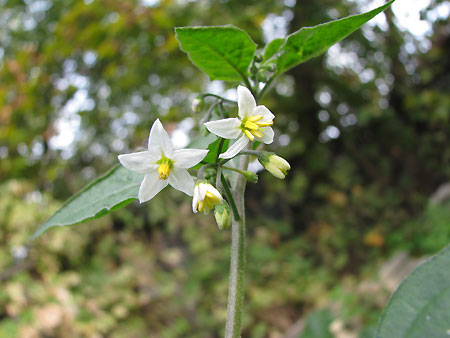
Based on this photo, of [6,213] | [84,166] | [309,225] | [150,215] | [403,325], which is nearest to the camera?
[403,325]

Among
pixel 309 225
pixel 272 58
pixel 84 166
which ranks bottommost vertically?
pixel 309 225

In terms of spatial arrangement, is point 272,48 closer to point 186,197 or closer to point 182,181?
point 182,181

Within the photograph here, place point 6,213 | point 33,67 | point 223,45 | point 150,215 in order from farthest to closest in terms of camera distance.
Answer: point 150,215
point 33,67
point 6,213
point 223,45

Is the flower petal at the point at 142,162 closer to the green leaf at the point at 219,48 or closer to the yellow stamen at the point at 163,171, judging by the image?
the yellow stamen at the point at 163,171

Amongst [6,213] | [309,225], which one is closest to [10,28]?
[6,213]

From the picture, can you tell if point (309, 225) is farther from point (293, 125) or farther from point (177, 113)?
point (177, 113)

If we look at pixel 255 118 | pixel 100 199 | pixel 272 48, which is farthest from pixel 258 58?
pixel 100 199

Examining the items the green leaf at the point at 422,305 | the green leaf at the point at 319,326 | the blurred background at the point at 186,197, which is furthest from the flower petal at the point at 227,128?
the blurred background at the point at 186,197

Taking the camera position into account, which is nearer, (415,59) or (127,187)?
(127,187)

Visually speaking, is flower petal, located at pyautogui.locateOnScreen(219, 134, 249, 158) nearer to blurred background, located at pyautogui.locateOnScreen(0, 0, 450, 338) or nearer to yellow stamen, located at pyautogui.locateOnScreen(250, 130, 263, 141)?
yellow stamen, located at pyautogui.locateOnScreen(250, 130, 263, 141)
